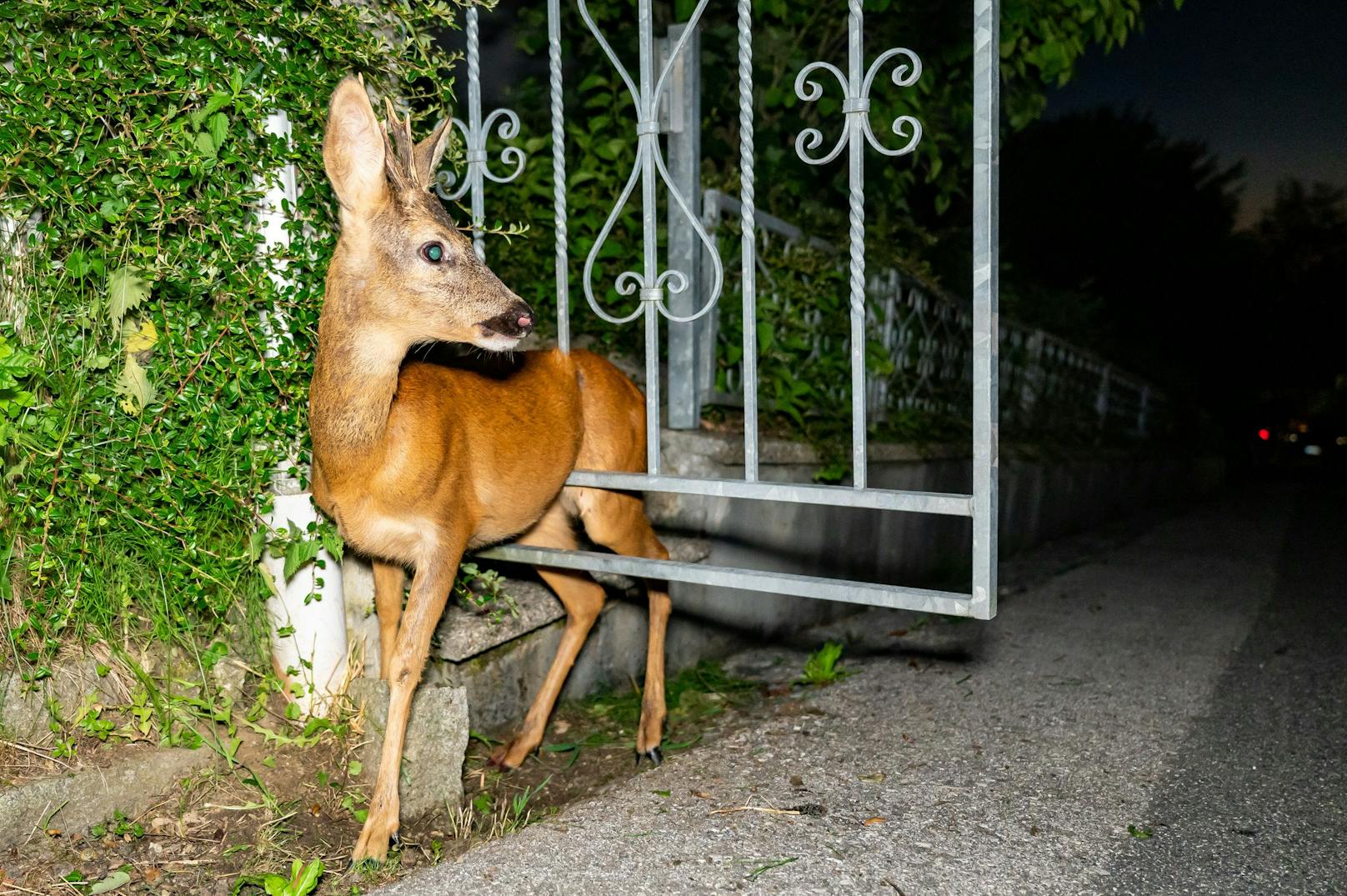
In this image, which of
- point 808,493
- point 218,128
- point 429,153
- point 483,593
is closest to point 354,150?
point 429,153

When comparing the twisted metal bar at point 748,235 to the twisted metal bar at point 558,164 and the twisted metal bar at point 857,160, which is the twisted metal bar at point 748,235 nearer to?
the twisted metal bar at point 857,160

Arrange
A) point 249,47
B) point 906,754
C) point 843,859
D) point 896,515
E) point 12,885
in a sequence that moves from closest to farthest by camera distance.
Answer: point 12,885 → point 843,859 → point 249,47 → point 906,754 → point 896,515

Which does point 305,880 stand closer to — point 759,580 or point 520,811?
point 520,811

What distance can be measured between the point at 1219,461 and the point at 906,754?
21.7 m

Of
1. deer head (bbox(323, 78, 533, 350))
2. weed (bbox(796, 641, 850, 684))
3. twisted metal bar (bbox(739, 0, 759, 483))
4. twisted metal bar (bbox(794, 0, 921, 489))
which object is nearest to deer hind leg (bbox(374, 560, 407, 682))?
deer head (bbox(323, 78, 533, 350))

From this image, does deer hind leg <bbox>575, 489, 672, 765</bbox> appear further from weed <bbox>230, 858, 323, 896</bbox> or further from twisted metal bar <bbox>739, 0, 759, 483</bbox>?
weed <bbox>230, 858, 323, 896</bbox>

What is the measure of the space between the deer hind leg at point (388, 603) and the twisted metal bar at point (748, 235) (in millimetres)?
1042

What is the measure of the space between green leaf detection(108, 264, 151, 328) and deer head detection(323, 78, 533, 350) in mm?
496

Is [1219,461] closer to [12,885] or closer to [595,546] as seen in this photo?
[595,546]

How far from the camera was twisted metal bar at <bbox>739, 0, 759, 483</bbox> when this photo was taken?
9.09 feet

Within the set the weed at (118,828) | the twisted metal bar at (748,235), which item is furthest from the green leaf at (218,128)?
the weed at (118,828)

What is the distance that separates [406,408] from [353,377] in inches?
8.1

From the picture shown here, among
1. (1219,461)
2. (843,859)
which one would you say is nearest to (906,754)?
(843,859)

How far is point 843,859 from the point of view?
8.27 ft
